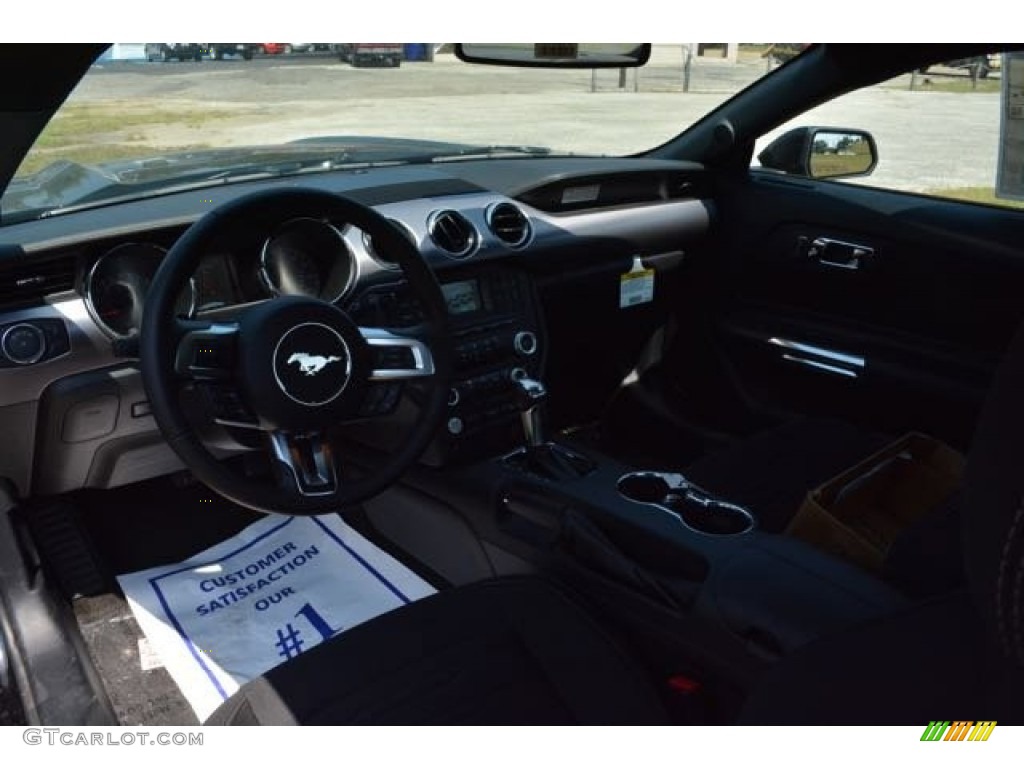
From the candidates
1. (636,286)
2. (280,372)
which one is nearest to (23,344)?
(280,372)

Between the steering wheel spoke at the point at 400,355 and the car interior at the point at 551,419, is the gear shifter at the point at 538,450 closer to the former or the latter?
the car interior at the point at 551,419

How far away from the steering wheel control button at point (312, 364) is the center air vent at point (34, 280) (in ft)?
2.28

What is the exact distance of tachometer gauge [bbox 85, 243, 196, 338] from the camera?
7.39 ft

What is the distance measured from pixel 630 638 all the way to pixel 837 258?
153 cm

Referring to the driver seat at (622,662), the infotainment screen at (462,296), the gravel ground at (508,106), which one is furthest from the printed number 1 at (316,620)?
the gravel ground at (508,106)

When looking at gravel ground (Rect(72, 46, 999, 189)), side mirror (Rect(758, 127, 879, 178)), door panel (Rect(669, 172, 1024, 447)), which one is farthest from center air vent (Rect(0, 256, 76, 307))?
side mirror (Rect(758, 127, 879, 178))

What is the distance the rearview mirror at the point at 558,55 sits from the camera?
2094 millimetres

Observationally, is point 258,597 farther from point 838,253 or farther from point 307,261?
point 838,253

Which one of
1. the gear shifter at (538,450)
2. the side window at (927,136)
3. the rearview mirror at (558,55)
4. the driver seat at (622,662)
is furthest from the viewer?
the side window at (927,136)

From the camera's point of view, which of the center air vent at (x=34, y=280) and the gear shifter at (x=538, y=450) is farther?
the gear shifter at (x=538, y=450)

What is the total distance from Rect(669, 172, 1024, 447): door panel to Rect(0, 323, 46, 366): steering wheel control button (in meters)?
2.02

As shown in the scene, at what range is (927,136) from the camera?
365 cm

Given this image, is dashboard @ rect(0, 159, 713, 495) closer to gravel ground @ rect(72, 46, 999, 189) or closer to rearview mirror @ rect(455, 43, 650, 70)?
gravel ground @ rect(72, 46, 999, 189)

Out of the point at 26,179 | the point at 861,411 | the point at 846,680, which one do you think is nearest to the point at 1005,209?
the point at 861,411
